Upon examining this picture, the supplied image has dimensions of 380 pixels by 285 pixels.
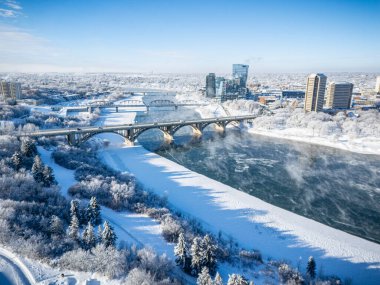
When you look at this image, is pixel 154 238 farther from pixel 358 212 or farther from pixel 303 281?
pixel 358 212

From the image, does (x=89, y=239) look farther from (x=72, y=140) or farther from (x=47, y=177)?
(x=72, y=140)

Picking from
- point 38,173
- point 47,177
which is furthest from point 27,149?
point 47,177

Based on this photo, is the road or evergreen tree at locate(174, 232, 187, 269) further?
evergreen tree at locate(174, 232, 187, 269)

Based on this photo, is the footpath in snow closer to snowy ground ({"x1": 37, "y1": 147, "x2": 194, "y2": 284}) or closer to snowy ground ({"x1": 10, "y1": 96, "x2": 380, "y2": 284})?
snowy ground ({"x1": 10, "y1": 96, "x2": 380, "y2": 284})

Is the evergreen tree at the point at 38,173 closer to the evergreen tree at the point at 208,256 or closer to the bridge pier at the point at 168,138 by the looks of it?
the evergreen tree at the point at 208,256

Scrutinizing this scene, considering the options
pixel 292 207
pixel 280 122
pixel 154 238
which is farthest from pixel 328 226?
pixel 280 122

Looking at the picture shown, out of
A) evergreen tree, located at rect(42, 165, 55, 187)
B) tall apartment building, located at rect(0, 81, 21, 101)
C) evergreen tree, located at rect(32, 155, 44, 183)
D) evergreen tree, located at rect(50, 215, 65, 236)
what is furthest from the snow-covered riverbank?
tall apartment building, located at rect(0, 81, 21, 101)

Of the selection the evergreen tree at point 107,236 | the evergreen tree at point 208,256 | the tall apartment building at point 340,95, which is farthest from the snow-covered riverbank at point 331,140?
the evergreen tree at point 107,236
